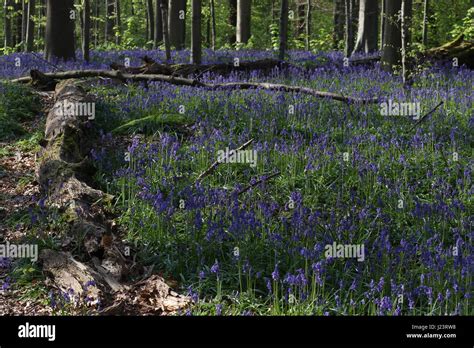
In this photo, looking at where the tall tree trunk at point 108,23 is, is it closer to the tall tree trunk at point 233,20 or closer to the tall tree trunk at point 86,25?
the tall tree trunk at point 233,20

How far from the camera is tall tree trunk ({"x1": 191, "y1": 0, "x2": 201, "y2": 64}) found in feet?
42.1

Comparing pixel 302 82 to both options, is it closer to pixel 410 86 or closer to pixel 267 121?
pixel 410 86

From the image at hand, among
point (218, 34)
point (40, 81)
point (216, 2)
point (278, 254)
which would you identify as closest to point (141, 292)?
point (278, 254)

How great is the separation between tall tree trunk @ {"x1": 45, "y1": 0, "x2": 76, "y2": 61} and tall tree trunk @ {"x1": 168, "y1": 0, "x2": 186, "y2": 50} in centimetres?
639

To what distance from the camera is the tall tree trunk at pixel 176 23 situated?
2214 centimetres

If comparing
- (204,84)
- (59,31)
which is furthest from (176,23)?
(204,84)

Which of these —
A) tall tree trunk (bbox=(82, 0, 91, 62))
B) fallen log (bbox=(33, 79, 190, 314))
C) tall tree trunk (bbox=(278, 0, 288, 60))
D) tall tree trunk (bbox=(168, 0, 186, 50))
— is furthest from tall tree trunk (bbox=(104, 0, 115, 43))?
fallen log (bbox=(33, 79, 190, 314))

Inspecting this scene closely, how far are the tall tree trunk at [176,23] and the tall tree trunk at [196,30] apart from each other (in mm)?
8081

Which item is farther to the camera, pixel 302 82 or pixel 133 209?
pixel 302 82

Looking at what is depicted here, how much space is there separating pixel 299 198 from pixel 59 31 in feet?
40.8

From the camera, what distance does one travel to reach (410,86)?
11266mm

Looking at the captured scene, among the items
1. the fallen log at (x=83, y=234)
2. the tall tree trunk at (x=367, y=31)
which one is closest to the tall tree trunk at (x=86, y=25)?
the fallen log at (x=83, y=234)
